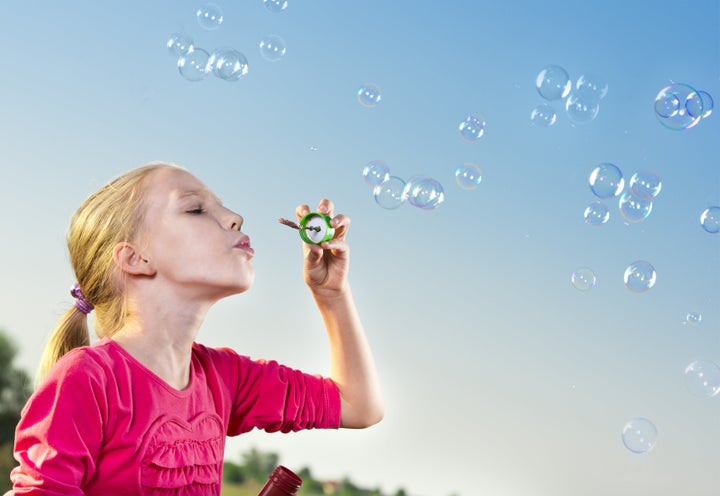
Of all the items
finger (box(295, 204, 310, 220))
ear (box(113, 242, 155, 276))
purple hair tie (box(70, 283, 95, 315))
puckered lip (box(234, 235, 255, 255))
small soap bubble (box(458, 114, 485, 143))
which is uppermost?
small soap bubble (box(458, 114, 485, 143))

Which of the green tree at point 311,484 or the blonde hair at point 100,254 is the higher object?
the blonde hair at point 100,254

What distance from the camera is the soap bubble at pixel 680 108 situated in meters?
3.72

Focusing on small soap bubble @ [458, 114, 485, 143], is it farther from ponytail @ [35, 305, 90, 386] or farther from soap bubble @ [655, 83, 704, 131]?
ponytail @ [35, 305, 90, 386]

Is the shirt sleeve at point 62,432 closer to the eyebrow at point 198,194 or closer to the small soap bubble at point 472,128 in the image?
the eyebrow at point 198,194

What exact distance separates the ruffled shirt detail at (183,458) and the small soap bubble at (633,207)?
238cm

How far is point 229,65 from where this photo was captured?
11.5 feet

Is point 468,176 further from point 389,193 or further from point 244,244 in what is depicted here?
point 244,244

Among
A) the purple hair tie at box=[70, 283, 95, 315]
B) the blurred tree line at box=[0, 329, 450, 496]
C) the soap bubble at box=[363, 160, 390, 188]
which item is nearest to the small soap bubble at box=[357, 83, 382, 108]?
the soap bubble at box=[363, 160, 390, 188]

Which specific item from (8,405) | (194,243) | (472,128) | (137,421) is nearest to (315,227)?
(194,243)

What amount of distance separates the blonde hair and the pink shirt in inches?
7.2

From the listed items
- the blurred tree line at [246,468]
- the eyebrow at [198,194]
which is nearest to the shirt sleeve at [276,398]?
the eyebrow at [198,194]

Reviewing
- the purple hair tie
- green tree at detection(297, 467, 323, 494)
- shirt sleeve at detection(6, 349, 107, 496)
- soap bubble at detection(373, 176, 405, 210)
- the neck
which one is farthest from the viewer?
green tree at detection(297, 467, 323, 494)

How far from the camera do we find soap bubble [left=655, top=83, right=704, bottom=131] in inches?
147

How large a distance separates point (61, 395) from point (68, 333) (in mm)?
472
